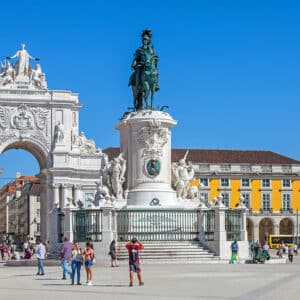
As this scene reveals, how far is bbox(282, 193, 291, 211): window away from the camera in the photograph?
9838cm

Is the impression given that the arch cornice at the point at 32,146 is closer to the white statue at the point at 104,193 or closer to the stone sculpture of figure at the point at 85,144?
the stone sculpture of figure at the point at 85,144

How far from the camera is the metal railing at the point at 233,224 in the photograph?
34469 millimetres

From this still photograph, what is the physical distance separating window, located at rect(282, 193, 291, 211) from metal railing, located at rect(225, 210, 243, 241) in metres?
64.2

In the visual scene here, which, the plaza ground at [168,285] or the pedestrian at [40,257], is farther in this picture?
the pedestrian at [40,257]

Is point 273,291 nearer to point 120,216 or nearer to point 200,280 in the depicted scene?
point 200,280

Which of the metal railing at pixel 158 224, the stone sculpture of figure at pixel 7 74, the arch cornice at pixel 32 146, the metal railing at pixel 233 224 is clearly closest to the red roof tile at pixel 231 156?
the arch cornice at pixel 32 146

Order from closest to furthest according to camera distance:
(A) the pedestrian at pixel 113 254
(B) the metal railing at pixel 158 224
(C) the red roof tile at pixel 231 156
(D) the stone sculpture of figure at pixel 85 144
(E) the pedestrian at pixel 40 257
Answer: (E) the pedestrian at pixel 40 257, (A) the pedestrian at pixel 113 254, (B) the metal railing at pixel 158 224, (D) the stone sculpture of figure at pixel 85 144, (C) the red roof tile at pixel 231 156

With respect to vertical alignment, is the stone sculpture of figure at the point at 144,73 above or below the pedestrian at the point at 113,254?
above

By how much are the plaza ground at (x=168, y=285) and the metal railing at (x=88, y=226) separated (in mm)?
4773

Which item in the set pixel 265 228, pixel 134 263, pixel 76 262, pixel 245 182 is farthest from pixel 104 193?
pixel 265 228

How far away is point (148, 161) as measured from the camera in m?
33.6

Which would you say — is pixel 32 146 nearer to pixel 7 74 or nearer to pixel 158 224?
pixel 7 74

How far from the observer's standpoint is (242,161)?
99375mm

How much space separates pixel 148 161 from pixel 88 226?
334 cm
